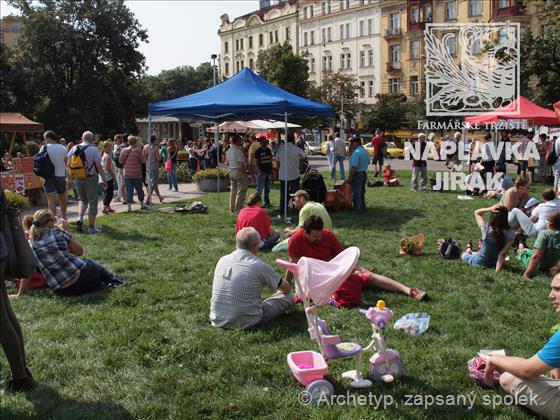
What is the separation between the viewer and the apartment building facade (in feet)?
238

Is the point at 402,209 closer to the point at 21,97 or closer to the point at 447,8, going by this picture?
the point at 21,97

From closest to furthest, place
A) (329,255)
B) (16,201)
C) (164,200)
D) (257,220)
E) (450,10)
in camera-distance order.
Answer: (329,255)
(257,220)
(16,201)
(164,200)
(450,10)

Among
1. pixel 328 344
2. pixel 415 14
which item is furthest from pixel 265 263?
pixel 415 14

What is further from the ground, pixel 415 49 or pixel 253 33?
pixel 253 33

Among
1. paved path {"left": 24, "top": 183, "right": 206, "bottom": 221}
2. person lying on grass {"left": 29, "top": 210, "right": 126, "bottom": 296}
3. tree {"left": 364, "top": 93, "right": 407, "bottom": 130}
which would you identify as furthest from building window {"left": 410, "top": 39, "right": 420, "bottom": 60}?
person lying on grass {"left": 29, "top": 210, "right": 126, "bottom": 296}

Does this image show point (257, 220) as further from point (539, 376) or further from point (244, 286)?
point (539, 376)

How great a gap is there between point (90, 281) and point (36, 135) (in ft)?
125

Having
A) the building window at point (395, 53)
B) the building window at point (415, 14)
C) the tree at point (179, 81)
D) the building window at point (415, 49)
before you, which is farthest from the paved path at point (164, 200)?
the tree at point (179, 81)

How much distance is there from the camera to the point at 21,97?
122 ft

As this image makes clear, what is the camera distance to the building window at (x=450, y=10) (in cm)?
5325

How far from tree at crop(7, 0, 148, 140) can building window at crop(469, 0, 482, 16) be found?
101 ft

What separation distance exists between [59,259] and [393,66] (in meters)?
57.4

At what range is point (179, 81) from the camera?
330 ft

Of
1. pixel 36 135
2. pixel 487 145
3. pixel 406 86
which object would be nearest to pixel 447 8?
pixel 406 86
